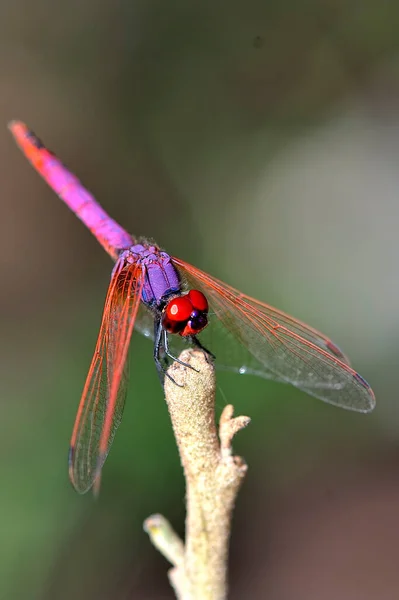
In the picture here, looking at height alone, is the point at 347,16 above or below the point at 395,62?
above

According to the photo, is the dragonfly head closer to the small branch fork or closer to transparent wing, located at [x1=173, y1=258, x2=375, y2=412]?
transparent wing, located at [x1=173, y1=258, x2=375, y2=412]

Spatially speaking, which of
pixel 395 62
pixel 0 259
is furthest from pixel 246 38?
pixel 0 259

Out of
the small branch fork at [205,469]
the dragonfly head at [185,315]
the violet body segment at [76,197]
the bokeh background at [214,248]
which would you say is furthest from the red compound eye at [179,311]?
the bokeh background at [214,248]

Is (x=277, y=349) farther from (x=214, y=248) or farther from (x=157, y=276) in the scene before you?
(x=214, y=248)

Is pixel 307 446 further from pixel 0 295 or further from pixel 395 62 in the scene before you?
pixel 395 62

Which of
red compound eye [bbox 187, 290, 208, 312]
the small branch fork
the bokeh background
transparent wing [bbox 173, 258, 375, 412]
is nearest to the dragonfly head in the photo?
red compound eye [bbox 187, 290, 208, 312]

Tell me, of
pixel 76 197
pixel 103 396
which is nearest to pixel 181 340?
pixel 103 396
